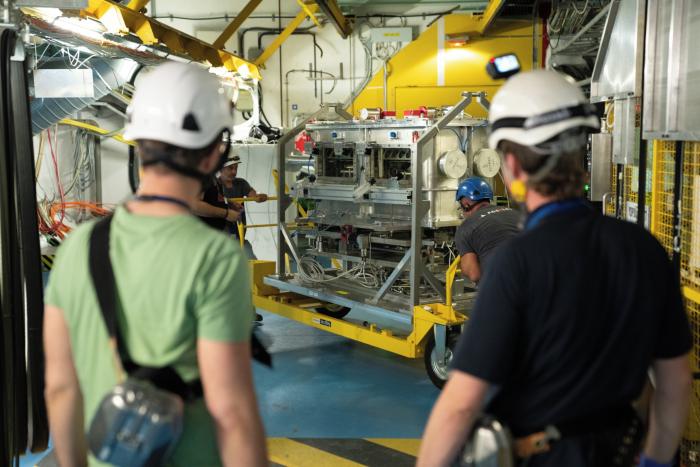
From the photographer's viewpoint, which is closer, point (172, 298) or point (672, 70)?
point (172, 298)

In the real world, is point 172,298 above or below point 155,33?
below

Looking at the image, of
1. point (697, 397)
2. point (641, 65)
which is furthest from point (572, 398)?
point (641, 65)

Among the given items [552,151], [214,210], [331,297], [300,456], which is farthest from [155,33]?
[552,151]

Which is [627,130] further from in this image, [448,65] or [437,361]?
[448,65]

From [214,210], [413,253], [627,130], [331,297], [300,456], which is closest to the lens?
[627,130]

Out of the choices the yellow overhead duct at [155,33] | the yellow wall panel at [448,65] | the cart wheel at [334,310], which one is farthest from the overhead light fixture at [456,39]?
the cart wheel at [334,310]

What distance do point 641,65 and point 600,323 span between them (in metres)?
2.48

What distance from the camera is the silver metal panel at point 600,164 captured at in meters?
4.68

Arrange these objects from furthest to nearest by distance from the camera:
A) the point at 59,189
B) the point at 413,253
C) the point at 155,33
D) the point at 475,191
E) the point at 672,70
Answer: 1. the point at 59,189
2. the point at 155,33
3. the point at 413,253
4. the point at 475,191
5. the point at 672,70

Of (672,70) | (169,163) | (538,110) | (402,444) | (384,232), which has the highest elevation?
(672,70)

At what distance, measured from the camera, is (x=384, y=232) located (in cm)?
715

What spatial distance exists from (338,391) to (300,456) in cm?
137

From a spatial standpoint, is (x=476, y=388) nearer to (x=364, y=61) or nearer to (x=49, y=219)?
(x=49, y=219)

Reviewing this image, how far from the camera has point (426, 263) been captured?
6836 millimetres
